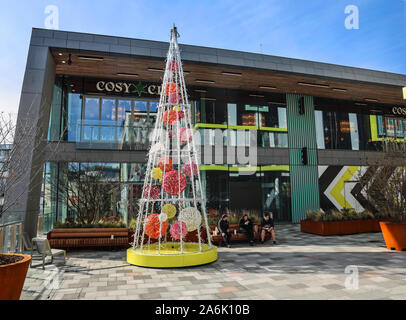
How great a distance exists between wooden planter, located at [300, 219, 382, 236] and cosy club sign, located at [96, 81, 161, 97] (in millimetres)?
9615

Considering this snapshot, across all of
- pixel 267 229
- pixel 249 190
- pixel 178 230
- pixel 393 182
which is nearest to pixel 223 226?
pixel 267 229

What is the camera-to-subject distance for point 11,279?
415 centimetres

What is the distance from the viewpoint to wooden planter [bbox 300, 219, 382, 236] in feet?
41.8

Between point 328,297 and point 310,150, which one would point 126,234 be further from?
point 310,150

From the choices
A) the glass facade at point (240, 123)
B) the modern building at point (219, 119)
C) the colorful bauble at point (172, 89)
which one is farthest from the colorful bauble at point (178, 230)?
the glass facade at point (240, 123)

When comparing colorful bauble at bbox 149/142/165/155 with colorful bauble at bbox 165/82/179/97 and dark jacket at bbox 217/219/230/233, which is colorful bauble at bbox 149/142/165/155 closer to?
colorful bauble at bbox 165/82/179/97

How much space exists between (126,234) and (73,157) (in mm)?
5903

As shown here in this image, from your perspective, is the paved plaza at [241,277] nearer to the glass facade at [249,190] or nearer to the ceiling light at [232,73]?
the glass facade at [249,190]

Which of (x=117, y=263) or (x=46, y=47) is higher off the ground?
(x=46, y=47)

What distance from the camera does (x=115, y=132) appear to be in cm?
1472

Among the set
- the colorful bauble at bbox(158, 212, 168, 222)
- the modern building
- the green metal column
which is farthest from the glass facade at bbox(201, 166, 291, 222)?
the colorful bauble at bbox(158, 212, 168, 222)

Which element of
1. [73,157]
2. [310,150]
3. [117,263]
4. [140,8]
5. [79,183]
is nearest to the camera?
[140,8]

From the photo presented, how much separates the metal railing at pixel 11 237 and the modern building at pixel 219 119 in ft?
3.09
